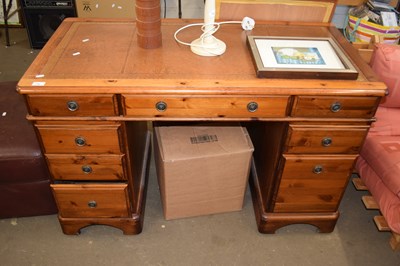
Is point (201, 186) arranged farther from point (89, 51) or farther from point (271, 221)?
point (89, 51)

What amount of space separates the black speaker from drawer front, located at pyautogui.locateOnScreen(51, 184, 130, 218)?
1.95 m

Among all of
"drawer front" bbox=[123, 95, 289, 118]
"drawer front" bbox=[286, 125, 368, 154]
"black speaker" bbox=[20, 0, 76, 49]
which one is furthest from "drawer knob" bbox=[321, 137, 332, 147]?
"black speaker" bbox=[20, 0, 76, 49]

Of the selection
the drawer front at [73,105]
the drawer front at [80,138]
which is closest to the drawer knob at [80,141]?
the drawer front at [80,138]

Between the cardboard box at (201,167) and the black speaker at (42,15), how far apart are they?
71.9 inches

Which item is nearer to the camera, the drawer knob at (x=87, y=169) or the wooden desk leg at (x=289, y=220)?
the drawer knob at (x=87, y=169)

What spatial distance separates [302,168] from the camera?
4.76 feet

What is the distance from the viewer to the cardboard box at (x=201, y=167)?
156cm

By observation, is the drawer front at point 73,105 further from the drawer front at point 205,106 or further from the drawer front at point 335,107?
the drawer front at point 335,107

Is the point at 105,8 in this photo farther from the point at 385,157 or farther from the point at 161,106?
the point at 385,157

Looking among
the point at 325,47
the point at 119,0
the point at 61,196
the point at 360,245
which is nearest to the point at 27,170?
the point at 61,196

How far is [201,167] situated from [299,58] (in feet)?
1.97

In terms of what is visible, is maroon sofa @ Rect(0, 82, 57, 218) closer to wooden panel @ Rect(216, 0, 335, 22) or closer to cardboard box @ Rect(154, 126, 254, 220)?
cardboard box @ Rect(154, 126, 254, 220)

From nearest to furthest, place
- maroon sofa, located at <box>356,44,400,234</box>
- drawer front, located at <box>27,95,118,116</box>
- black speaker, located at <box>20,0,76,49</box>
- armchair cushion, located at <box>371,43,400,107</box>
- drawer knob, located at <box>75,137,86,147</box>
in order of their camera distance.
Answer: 1. drawer front, located at <box>27,95,118,116</box>
2. drawer knob, located at <box>75,137,86,147</box>
3. maroon sofa, located at <box>356,44,400,234</box>
4. armchair cushion, located at <box>371,43,400,107</box>
5. black speaker, located at <box>20,0,76,49</box>

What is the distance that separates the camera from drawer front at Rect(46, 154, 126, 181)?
1380mm
